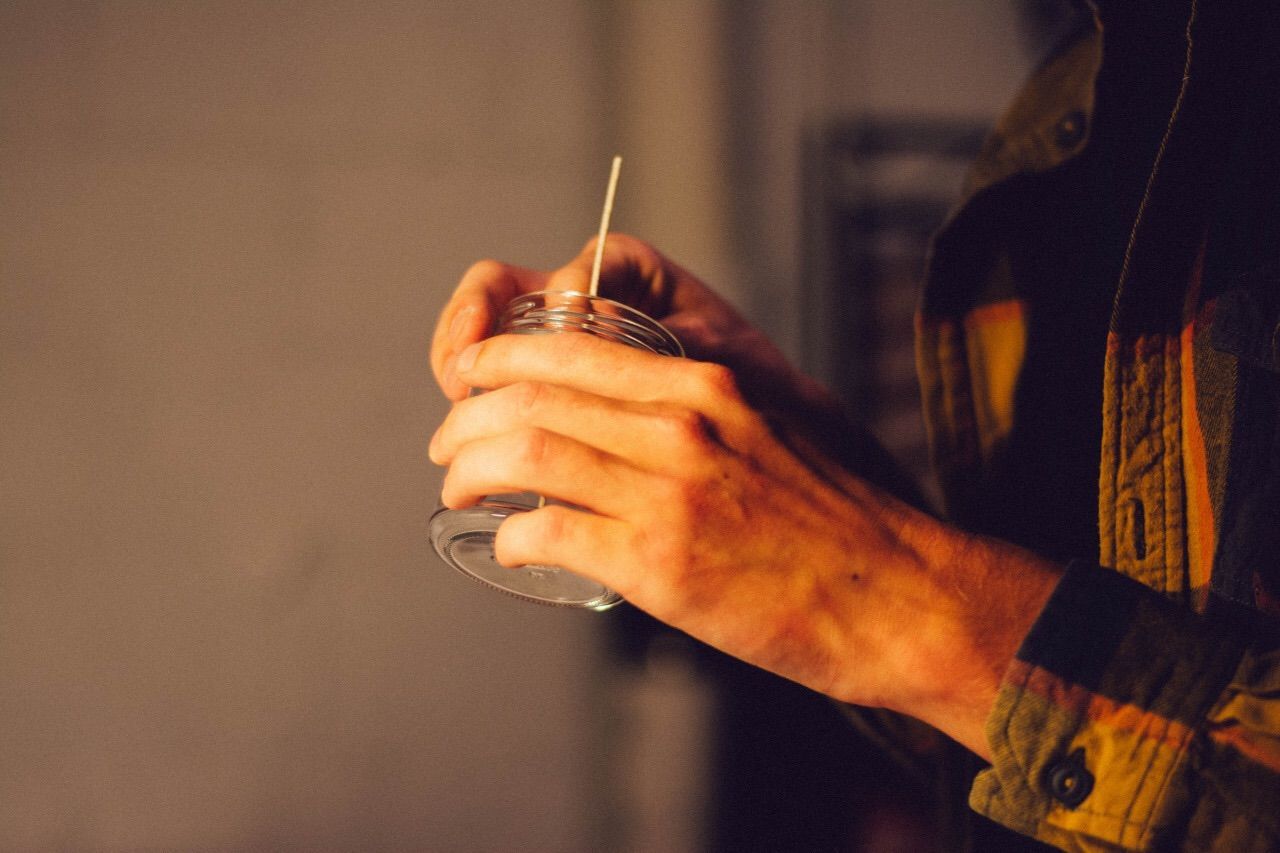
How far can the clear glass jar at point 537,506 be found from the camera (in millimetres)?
489

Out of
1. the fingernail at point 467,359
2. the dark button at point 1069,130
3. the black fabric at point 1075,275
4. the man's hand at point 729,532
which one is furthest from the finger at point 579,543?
the dark button at point 1069,130

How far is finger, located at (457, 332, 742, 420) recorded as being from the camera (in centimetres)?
44

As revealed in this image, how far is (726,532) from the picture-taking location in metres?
0.44

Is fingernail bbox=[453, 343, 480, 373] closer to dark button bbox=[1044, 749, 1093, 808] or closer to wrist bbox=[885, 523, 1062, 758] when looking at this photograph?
wrist bbox=[885, 523, 1062, 758]

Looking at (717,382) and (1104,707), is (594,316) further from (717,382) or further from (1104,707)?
(1104,707)

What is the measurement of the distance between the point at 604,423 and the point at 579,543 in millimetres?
64

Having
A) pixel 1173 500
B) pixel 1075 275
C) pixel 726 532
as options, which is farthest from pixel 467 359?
pixel 1075 275

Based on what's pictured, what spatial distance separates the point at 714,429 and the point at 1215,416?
13.9 inches

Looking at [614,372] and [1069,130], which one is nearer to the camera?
[614,372]

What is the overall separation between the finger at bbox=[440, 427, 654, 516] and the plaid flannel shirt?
238mm

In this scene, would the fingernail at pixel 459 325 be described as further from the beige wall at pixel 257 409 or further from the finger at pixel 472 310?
the beige wall at pixel 257 409

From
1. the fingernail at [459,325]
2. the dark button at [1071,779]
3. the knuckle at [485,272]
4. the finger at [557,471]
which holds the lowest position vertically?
the dark button at [1071,779]

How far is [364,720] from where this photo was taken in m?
1.05

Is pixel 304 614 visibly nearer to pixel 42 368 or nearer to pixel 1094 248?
pixel 42 368
